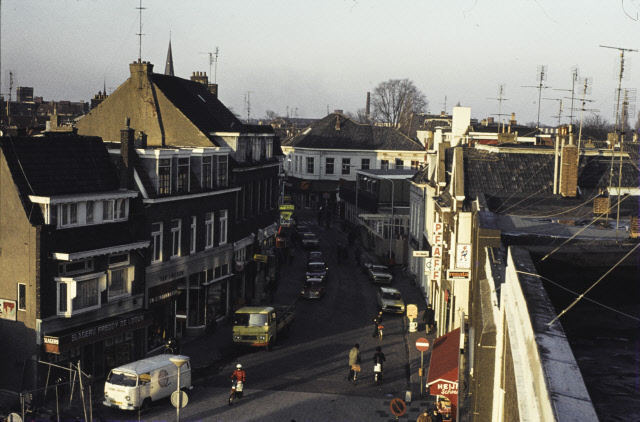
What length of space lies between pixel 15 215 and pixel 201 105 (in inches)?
774

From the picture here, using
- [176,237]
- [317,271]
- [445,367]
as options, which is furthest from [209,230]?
[445,367]

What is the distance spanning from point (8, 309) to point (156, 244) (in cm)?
806

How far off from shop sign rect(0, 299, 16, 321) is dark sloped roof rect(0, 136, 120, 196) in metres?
4.02

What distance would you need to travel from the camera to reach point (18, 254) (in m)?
29.7

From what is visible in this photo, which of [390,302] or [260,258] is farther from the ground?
[260,258]

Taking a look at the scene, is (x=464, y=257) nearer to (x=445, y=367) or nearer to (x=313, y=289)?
(x=445, y=367)

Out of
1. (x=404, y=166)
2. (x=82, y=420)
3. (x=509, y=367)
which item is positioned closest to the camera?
(x=509, y=367)

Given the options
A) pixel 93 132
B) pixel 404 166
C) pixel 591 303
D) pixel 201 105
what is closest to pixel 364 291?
pixel 201 105

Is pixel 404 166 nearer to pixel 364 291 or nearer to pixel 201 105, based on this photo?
pixel 364 291

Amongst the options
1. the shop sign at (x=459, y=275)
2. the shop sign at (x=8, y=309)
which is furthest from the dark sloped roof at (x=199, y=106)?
the shop sign at (x=459, y=275)

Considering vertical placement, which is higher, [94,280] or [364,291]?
[94,280]

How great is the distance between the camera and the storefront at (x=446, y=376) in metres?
25.1

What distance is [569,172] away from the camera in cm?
3691

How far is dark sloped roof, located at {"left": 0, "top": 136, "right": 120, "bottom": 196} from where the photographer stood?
98.4 feet
